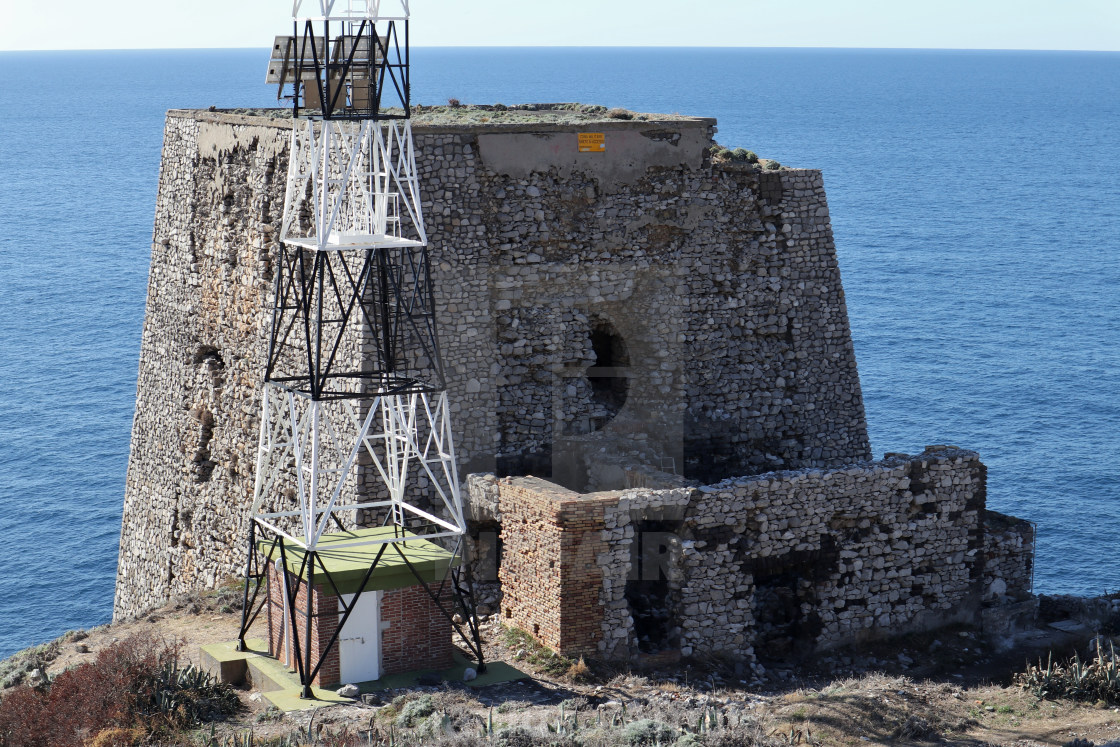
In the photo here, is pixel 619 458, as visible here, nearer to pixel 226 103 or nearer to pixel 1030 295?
pixel 1030 295

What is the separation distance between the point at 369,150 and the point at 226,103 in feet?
470

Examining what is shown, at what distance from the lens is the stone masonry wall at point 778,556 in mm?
24484

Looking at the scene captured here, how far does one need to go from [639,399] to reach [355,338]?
606 centimetres

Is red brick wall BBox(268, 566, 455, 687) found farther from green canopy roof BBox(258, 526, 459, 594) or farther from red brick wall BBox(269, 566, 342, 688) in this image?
green canopy roof BBox(258, 526, 459, 594)

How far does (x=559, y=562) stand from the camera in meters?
24.1

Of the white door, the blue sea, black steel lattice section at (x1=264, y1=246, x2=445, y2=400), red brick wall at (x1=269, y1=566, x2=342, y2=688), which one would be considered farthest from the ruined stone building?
the blue sea

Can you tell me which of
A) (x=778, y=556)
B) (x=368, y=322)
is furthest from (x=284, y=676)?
(x=778, y=556)

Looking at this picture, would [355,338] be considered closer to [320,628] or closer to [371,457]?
[371,457]

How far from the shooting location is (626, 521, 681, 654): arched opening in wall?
2517cm

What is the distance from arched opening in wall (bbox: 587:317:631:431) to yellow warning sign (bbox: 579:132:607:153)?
3.31 m

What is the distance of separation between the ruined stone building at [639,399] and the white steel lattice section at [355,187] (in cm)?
127

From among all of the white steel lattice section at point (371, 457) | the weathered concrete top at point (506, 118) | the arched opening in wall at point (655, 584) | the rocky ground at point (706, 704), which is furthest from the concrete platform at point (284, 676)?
the weathered concrete top at point (506, 118)

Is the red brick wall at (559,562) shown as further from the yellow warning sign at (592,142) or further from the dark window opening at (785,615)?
the yellow warning sign at (592,142)

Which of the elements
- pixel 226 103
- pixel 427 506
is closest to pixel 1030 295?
pixel 427 506
